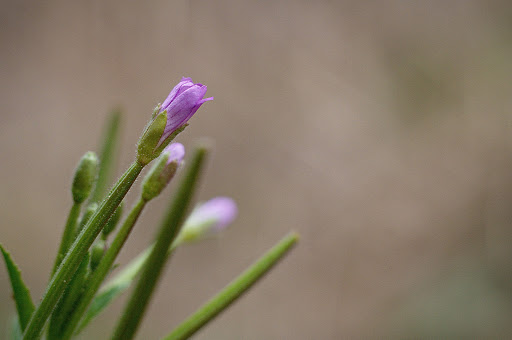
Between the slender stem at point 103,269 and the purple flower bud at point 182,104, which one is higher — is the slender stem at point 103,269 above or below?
below

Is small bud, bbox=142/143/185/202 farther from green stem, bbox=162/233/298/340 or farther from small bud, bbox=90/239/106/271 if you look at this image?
green stem, bbox=162/233/298/340

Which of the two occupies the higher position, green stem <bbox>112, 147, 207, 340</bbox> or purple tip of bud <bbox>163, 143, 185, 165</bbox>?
purple tip of bud <bbox>163, 143, 185, 165</bbox>

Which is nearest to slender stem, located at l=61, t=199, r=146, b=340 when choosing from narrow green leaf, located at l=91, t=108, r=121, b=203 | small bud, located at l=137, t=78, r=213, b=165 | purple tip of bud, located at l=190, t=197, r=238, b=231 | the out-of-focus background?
small bud, located at l=137, t=78, r=213, b=165

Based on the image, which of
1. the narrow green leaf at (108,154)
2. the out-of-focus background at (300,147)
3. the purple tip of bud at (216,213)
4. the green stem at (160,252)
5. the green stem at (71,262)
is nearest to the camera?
the green stem at (71,262)

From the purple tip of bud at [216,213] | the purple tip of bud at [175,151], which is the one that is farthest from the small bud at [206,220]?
the purple tip of bud at [175,151]

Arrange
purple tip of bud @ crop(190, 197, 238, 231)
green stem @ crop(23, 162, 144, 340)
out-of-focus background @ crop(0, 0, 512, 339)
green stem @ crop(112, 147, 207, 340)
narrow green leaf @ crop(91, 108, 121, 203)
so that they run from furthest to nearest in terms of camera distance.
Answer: out-of-focus background @ crop(0, 0, 512, 339)
purple tip of bud @ crop(190, 197, 238, 231)
narrow green leaf @ crop(91, 108, 121, 203)
green stem @ crop(112, 147, 207, 340)
green stem @ crop(23, 162, 144, 340)

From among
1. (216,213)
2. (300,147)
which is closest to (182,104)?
(216,213)

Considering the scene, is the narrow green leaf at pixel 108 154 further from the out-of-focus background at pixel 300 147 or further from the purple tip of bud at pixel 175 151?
the out-of-focus background at pixel 300 147

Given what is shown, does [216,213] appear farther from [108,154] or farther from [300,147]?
[300,147]

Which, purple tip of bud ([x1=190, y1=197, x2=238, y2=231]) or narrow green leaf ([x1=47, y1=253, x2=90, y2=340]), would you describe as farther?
purple tip of bud ([x1=190, y1=197, x2=238, y2=231])
